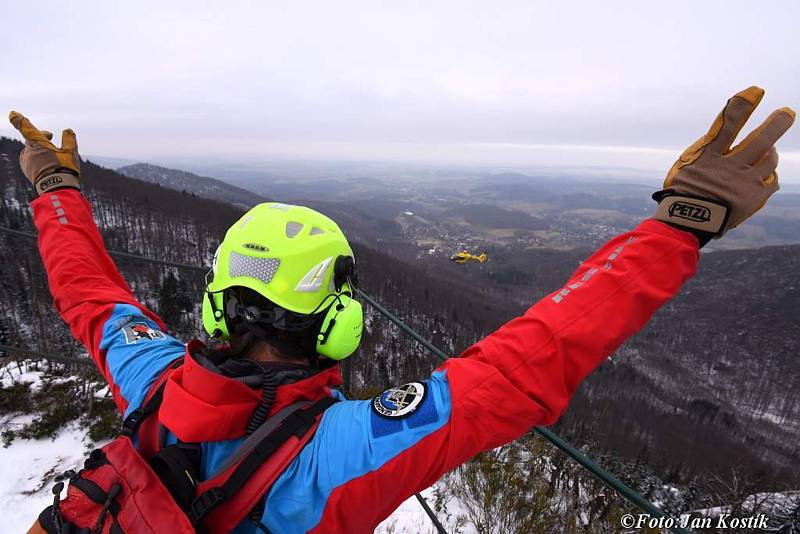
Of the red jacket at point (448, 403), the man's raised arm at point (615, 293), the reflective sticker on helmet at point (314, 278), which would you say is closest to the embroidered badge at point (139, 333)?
the red jacket at point (448, 403)

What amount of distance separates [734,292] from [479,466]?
164806mm

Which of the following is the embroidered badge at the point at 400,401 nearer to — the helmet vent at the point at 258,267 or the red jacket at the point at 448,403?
the red jacket at the point at 448,403

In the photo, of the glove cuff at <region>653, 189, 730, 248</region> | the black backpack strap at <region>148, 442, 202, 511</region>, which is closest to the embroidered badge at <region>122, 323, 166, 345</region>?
the black backpack strap at <region>148, 442, 202, 511</region>

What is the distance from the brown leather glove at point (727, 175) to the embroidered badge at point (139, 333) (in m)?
2.63

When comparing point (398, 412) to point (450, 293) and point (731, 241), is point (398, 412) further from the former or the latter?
point (731, 241)

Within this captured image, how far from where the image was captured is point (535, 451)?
9.00 meters

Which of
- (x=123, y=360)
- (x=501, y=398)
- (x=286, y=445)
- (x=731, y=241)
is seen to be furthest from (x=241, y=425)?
(x=731, y=241)

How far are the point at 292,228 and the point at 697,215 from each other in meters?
1.65

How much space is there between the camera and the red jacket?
134cm

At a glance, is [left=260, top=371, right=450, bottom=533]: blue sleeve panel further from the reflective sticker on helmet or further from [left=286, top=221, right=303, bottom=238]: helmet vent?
[left=286, top=221, right=303, bottom=238]: helmet vent

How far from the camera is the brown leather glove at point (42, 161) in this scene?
3.06 metres

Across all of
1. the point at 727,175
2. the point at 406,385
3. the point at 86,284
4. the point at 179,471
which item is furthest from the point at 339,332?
Result: the point at 86,284

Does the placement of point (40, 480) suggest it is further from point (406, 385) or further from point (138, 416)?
point (406, 385)

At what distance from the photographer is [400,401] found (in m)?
1.46
